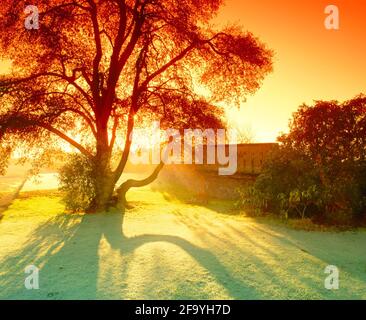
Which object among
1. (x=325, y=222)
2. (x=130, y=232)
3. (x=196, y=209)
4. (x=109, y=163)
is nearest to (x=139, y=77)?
(x=109, y=163)

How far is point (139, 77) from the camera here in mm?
16922

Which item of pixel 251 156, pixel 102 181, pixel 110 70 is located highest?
pixel 110 70

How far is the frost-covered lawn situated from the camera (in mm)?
5887

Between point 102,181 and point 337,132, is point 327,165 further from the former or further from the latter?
point 102,181

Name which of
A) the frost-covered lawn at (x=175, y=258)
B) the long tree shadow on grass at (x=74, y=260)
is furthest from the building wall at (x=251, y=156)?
the long tree shadow on grass at (x=74, y=260)

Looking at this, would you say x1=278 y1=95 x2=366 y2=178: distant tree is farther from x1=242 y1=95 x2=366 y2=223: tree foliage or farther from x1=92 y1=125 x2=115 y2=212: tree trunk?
x1=92 y1=125 x2=115 y2=212: tree trunk

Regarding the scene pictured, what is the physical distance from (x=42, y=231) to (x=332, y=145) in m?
10.3

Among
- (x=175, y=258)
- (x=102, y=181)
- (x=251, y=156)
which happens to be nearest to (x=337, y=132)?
(x=251, y=156)

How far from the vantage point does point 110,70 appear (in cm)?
1584

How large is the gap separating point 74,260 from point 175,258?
2262 mm

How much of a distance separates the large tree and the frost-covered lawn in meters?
4.52

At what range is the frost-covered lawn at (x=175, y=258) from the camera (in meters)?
5.89

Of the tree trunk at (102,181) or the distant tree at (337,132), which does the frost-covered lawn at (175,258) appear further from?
the distant tree at (337,132)

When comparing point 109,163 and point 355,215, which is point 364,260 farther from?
point 109,163
